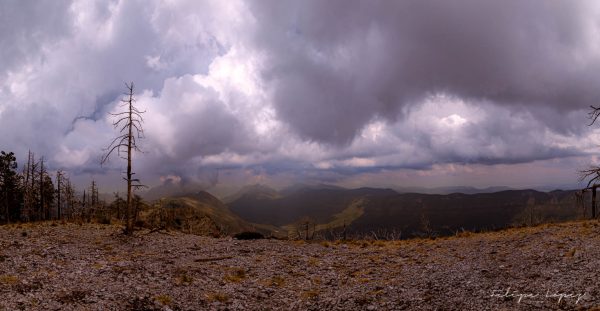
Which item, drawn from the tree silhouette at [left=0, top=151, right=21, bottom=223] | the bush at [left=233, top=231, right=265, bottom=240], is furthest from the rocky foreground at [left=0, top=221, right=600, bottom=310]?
the tree silhouette at [left=0, top=151, right=21, bottom=223]

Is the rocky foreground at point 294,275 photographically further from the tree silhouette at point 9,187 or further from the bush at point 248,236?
the tree silhouette at point 9,187

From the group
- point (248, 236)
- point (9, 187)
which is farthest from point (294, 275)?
point (9, 187)

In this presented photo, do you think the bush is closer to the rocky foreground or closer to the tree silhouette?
the rocky foreground

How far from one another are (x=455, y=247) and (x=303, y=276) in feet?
47.8

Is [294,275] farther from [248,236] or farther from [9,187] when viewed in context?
[9,187]

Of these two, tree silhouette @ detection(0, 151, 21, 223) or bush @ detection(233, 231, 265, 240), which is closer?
bush @ detection(233, 231, 265, 240)

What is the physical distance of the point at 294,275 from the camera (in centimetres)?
2183

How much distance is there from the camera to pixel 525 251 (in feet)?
74.1

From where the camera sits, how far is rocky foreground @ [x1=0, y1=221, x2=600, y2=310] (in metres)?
14.4

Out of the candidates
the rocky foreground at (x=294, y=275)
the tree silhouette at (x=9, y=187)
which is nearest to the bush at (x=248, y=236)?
the rocky foreground at (x=294, y=275)

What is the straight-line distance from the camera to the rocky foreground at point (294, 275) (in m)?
14.4

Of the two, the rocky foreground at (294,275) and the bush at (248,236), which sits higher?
the rocky foreground at (294,275)

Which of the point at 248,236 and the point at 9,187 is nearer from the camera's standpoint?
the point at 248,236

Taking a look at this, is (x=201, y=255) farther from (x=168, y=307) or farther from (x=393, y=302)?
(x=393, y=302)
